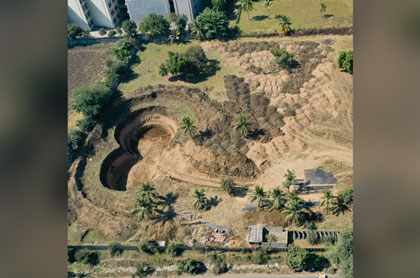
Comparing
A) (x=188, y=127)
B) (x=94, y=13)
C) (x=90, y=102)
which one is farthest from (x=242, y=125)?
(x=94, y=13)

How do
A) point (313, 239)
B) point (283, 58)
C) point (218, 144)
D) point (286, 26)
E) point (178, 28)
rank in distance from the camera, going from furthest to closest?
1. point (178, 28)
2. point (286, 26)
3. point (283, 58)
4. point (218, 144)
5. point (313, 239)

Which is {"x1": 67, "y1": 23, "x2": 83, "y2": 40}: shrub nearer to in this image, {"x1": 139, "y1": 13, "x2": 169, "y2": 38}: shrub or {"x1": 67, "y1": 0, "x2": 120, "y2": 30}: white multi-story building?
{"x1": 67, "y1": 0, "x2": 120, "y2": 30}: white multi-story building

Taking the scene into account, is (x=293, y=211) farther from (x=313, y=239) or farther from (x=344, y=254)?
(x=344, y=254)

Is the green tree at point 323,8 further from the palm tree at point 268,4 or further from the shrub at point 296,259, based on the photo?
the shrub at point 296,259
